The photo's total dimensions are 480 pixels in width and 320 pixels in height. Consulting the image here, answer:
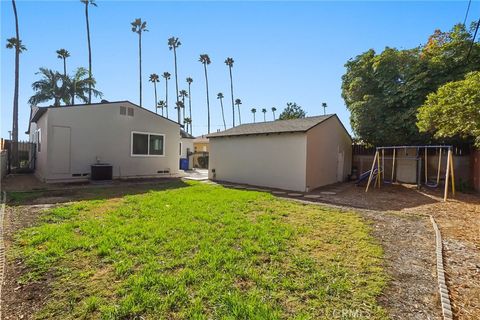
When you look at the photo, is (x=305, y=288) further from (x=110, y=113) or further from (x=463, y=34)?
(x=463, y=34)

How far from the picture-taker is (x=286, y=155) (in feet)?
37.4

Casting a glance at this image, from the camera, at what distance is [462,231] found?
5336mm

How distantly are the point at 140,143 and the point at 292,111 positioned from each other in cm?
2121

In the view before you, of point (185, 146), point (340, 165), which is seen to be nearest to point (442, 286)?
point (340, 165)

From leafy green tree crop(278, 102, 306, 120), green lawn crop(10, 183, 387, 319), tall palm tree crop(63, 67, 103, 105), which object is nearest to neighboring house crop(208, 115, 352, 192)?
green lawn crop(10, 183, 387, 319)

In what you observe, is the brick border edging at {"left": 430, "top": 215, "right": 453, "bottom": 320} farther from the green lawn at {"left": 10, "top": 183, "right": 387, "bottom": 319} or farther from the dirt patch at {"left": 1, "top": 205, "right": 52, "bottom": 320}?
the dirt patch at {"left": 1, "top": 205, "right": 52, "bottom": 320}

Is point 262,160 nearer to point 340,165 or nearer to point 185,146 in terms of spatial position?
point 340,165

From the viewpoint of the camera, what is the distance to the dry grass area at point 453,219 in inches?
114

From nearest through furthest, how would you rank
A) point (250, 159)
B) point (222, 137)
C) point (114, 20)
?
1. point (114, 20)
2. point (250, 159)
3. point (222, 137)

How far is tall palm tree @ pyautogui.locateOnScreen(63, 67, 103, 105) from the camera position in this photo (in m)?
23.4

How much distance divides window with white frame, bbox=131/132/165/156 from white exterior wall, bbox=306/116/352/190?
805cm

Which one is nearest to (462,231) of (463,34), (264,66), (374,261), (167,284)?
(374,261)

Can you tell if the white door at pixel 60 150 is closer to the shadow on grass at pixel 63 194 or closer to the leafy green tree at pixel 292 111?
the shadow on grass at pixel 63 194

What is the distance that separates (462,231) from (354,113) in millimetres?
10586
